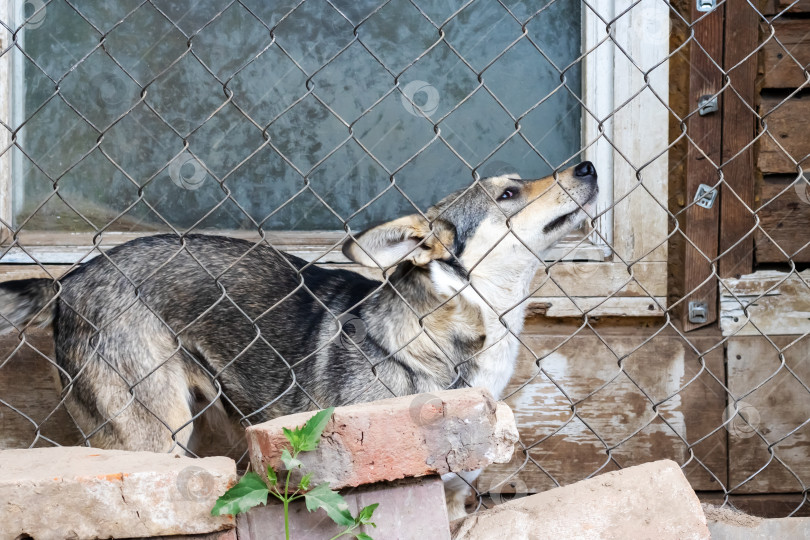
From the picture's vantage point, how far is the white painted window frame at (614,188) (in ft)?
13.6

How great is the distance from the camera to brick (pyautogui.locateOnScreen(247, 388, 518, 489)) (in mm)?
2166

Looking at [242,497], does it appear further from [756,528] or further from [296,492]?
[756,528]

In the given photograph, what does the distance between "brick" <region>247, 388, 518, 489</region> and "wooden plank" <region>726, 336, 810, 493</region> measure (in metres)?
2.20

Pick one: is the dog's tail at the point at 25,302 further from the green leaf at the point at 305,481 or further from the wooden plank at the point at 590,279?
the wooden plank at the point at 590,279

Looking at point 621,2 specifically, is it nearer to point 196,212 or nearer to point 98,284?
point 196,212

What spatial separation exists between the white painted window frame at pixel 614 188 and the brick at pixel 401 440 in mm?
1933

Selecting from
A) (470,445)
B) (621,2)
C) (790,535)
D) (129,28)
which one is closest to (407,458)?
(470,445)

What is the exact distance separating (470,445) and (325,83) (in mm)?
2813

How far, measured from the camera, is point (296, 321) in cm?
382

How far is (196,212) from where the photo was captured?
4473mm

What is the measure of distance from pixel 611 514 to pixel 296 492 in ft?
3.12

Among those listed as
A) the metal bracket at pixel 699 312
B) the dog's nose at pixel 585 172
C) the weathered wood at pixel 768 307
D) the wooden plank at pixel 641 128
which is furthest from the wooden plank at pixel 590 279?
the dog's nose at pixel 585 172

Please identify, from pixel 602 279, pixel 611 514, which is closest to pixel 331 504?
pixel 611 514

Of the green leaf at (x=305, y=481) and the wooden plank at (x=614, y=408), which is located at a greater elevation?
the green leaf at (x=305, y=481)
